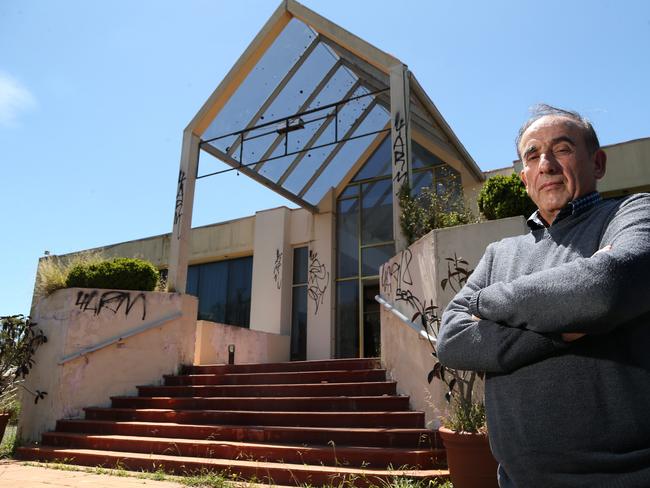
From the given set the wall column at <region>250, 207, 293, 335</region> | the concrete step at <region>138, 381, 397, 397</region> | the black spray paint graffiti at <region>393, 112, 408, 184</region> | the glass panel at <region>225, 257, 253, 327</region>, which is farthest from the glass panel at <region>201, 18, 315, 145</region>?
the concrete step at <region>138, 381, 397, 397</region>

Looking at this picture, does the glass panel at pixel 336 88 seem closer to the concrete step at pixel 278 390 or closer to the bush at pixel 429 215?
the bush at pixel 429 215

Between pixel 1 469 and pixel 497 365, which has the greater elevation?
pixel 497 365

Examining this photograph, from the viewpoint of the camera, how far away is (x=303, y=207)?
12391 mm

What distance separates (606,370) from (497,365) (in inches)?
9.4

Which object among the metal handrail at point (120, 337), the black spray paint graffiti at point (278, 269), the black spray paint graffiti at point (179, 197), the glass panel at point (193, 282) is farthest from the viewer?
the glass panel at point (193, 282)

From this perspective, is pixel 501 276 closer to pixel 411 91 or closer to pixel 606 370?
pixel 606 370

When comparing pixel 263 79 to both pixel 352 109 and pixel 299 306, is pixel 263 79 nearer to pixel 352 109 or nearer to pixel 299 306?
pixel 352 109

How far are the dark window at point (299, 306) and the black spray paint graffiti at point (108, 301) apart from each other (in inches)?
182

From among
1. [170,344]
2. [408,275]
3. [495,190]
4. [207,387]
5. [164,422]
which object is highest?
[495,190]

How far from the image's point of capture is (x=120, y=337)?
7.78 meters

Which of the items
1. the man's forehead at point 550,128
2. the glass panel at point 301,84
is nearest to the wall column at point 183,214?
the glass panel at point 301,84

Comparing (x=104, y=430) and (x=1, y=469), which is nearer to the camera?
(x=1, y=469)

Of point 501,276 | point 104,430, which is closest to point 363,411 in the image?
point 104,430

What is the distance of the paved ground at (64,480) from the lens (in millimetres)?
4469
